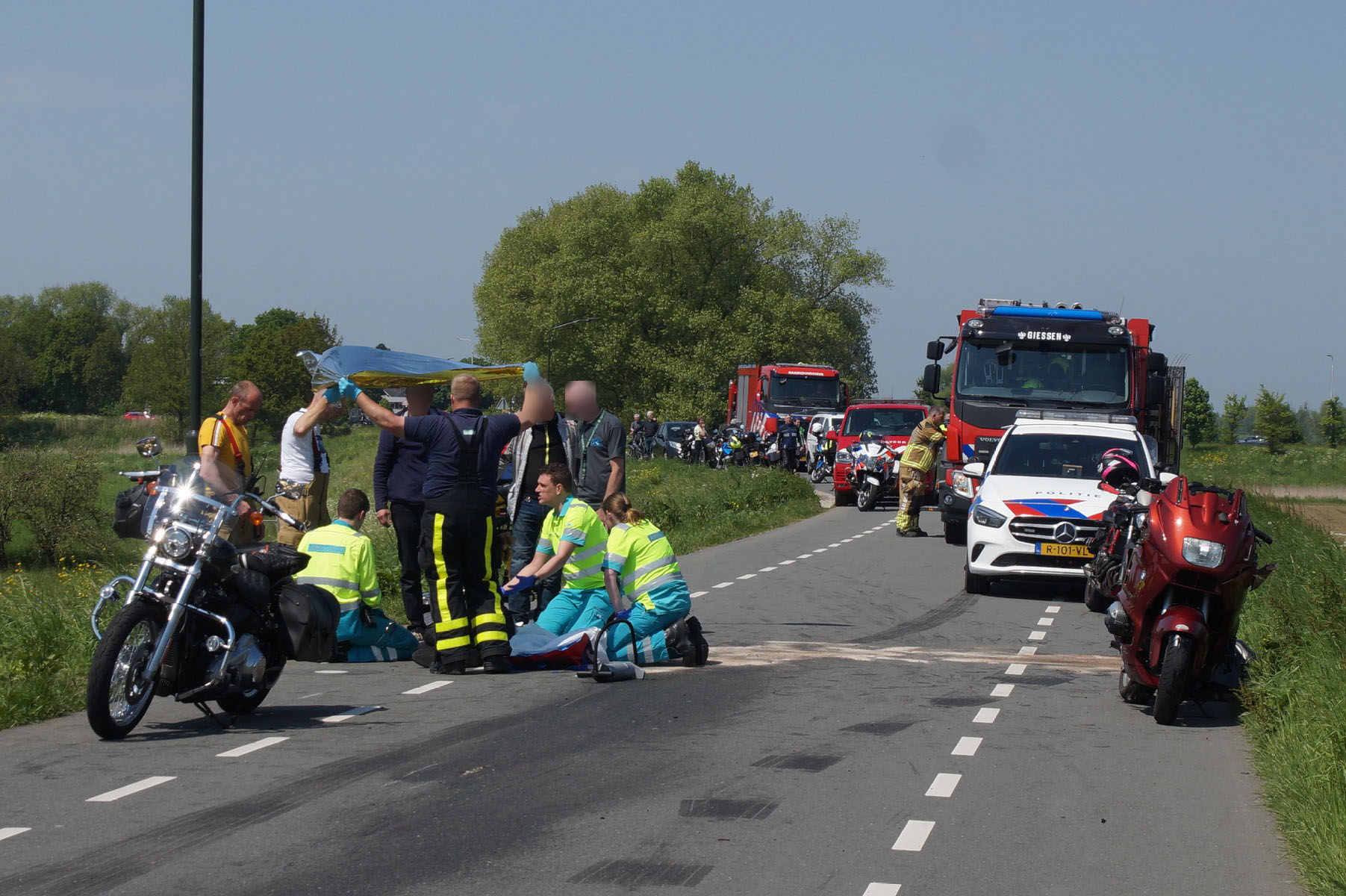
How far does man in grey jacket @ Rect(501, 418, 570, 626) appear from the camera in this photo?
10719 millimetres

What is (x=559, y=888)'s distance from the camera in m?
4.90

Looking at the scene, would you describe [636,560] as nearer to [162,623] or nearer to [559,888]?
[162,623]

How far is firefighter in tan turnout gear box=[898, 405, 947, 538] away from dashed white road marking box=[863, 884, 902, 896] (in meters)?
16.8

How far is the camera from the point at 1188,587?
25.7ft

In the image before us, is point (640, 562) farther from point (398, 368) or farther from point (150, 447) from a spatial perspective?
point (150, 447)

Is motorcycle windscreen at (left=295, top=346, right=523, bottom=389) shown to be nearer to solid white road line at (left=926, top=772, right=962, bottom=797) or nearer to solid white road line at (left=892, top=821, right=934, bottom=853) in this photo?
solid white road line at (left=926, top=772, right=962, bottom=797)

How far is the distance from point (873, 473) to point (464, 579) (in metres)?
20.5

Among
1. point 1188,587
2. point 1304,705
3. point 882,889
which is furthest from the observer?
point 1188,587

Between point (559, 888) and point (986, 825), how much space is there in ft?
6.05

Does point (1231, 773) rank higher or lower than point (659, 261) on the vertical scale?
lower

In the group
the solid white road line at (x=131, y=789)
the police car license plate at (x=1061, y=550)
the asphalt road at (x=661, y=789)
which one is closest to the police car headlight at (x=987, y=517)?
the police car license plate at (x=1061, y=550)

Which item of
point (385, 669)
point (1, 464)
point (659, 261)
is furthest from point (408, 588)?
point (659, 261)

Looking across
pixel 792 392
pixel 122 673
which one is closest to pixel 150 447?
pixel 122 673

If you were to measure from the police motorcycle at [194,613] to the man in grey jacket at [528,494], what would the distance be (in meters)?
3.05
